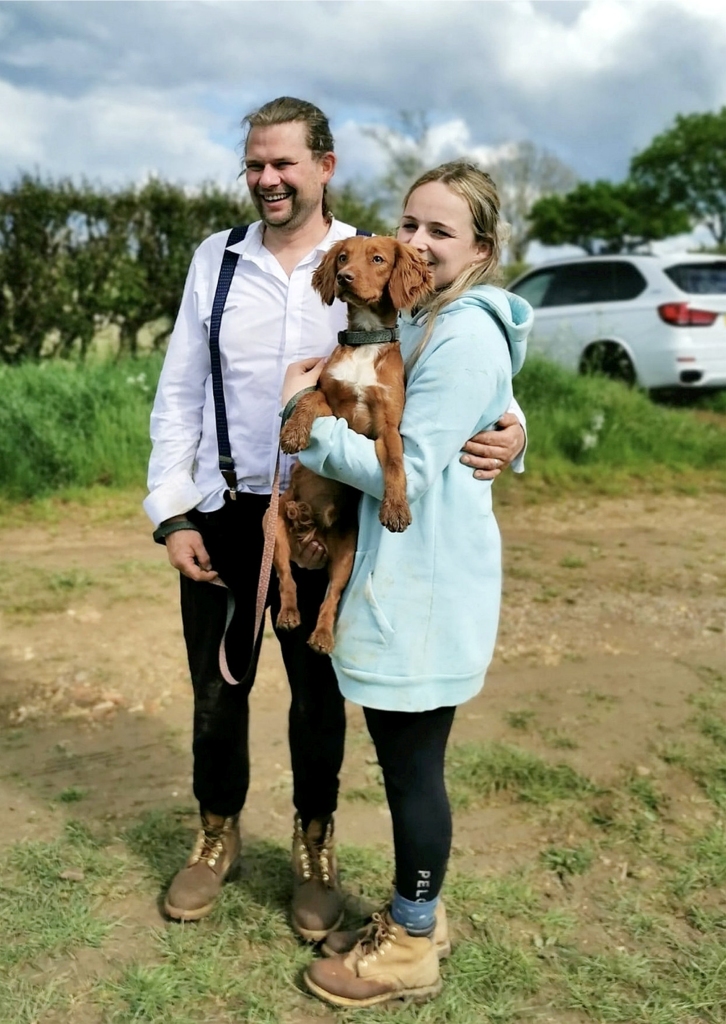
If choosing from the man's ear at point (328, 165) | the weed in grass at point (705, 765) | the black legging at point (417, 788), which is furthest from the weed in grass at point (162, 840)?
the man's ear at point (328, 165)

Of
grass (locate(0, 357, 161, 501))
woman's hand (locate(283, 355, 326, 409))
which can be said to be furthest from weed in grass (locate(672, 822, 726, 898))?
grass (locate(0, 357, 161, 501))

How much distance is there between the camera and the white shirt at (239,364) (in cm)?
256

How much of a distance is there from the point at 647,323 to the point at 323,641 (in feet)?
28.7

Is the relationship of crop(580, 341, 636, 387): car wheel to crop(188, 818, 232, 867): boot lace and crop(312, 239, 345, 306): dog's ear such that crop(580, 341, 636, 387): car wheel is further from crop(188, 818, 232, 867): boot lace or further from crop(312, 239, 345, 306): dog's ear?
crop(312, 239, 345, 306): dog's ear

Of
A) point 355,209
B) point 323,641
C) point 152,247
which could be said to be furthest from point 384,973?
point 355,209

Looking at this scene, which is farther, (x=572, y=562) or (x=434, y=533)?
(x=572, y=562)

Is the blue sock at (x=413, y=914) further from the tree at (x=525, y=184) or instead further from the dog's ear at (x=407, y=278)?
the tree at (x=525, y=184)

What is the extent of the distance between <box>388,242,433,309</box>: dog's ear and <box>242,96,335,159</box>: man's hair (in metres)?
0.58

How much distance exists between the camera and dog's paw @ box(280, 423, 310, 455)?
2.12 metres

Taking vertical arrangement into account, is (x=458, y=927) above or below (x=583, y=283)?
below

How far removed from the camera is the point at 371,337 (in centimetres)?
220

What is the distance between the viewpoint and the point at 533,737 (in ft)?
12.8

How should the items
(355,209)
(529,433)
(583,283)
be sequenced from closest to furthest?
1. (529,433)
2. (583,283)
3. (355,209)

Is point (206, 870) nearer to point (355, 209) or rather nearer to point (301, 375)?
point (301, 375)
